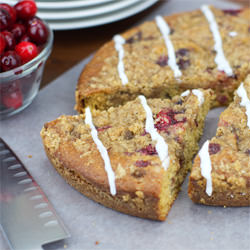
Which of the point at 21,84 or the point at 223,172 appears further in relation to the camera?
the point at 21,84

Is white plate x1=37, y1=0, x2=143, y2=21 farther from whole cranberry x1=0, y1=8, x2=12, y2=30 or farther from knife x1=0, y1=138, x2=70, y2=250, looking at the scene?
knife x1=0, y1=138, x2=70, y2=250

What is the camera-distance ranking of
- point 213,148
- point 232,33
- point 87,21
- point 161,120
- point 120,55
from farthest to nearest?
point 87,21
point 232,33
point 120,55
point 161,120
point 213,148

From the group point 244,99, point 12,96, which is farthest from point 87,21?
point 244,99

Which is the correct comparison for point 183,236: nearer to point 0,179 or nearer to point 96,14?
point 0,179

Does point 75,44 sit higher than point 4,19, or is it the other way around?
point 4,19

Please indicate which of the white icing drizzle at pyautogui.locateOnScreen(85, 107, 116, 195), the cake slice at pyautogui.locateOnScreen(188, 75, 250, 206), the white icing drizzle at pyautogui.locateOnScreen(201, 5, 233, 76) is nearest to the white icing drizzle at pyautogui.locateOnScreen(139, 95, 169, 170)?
the cake slice at pyautogui.locateOnScreen(188, 75, 250, 206)

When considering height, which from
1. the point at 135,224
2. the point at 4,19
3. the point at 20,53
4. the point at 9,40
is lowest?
the point at 135,224

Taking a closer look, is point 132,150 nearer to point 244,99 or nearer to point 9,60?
point 244,99

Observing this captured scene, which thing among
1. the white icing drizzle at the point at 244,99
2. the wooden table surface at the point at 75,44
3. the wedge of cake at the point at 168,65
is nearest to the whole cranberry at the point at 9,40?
the wedge of cake at the point at 168,65
